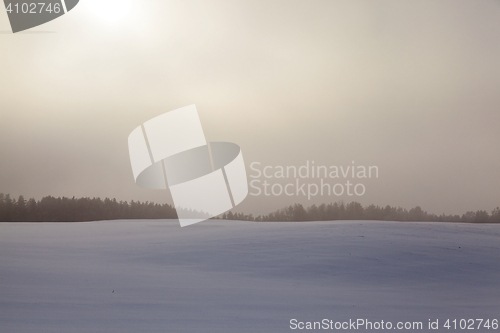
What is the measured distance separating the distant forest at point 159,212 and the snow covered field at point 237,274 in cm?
11

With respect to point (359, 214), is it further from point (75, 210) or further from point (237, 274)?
point (75, 210)

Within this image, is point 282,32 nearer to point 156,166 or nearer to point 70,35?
point 156,166

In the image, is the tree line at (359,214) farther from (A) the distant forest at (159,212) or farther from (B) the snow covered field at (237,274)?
(B) the snow covered field at (237,274)

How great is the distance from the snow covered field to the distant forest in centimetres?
11

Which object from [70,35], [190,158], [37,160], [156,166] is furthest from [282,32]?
[37,160]

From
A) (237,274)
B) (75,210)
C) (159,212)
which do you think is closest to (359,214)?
(237,274)

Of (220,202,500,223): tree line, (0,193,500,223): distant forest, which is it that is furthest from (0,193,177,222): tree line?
(220,202,500,223): tree line

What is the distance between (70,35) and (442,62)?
12.8 ft

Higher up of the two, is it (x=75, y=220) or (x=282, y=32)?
(x=282, y=32)

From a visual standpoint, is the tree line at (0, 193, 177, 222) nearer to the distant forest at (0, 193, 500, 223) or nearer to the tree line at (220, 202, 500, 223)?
the distant forest at (0, 193, 500, 223)

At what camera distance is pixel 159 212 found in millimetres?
4543

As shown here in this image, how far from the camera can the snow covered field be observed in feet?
8.25

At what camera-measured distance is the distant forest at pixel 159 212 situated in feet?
14.8

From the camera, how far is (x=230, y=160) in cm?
421
